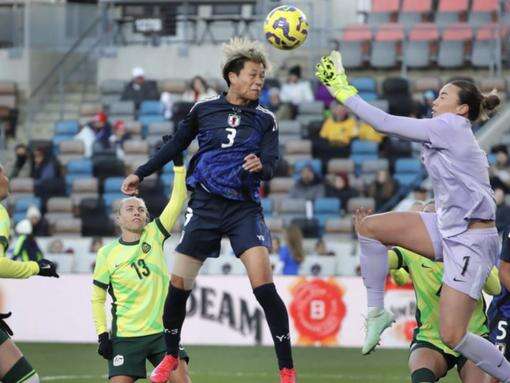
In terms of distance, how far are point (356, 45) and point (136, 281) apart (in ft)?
51.5

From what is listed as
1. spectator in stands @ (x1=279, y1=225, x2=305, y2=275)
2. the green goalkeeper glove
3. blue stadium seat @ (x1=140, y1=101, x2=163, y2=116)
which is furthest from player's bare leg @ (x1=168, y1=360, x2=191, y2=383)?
blue stadium seat @ (x1=140, y1=101, x2=163, y2=116)

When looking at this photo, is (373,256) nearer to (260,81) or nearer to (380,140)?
(260,81)

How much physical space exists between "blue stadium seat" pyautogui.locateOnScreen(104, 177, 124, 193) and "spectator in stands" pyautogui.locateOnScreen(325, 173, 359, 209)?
3549 mm

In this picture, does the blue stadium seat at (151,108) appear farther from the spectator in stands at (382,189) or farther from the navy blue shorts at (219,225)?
the navy blue shorts at (219,225)

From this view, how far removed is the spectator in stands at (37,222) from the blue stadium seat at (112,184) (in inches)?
52.5

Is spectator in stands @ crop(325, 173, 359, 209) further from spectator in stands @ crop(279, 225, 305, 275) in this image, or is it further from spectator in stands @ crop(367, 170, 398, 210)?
spectator in stands @ crop(279, 225, 305, 275)

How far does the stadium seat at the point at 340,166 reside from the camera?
2342 cm

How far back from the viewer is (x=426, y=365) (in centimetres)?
1034

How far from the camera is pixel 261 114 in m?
10.5

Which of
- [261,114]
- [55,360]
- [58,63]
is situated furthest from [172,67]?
[261,114]

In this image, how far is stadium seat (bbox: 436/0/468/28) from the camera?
1075 inches

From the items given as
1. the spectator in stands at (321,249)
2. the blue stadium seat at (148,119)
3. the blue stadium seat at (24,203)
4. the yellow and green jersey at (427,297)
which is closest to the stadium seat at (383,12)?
the blue stadium seat at (148,119)

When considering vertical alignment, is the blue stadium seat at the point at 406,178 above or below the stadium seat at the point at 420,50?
below

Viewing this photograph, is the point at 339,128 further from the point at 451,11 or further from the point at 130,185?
the point at 130,185
